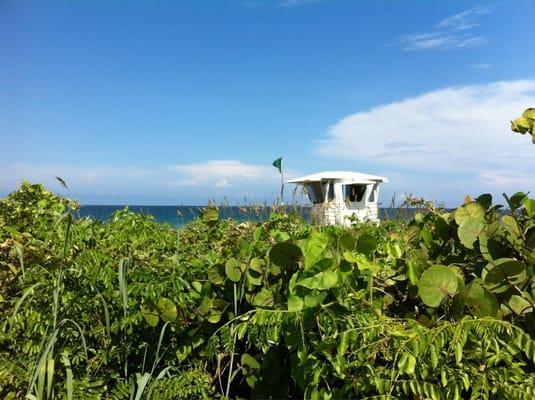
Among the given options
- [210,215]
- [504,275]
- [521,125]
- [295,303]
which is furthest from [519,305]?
[210,215]

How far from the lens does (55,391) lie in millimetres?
1618

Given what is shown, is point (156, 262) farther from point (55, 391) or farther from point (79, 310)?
point (55, 391)

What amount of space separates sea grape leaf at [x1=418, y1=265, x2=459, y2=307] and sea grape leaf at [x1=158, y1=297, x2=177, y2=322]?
0.81 meters

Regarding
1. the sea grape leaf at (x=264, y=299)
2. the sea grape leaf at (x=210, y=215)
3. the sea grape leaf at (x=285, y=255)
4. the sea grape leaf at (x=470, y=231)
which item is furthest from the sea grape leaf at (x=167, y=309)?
the sea grape leaf at (x=210, y=215)

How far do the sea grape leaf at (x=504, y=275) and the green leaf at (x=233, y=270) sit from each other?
0.80 m

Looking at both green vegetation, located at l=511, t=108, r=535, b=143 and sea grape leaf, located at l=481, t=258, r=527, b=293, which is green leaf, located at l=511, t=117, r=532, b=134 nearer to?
green vegetation, located at l=511, t=108, r=535, b=143

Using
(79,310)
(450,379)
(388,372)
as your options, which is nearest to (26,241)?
(79,310)

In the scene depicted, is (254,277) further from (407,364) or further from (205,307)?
(407,364)

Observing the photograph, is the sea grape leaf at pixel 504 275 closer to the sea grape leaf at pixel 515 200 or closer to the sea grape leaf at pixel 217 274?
the sea grape leaf at pixel 515 200

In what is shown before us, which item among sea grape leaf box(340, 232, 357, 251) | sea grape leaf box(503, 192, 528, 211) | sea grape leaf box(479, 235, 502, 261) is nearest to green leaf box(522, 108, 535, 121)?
sea grape leaf box(503, 192, 528, 211)

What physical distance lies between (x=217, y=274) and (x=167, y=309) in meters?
0.23

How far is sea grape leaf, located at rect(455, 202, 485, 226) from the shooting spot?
1.76 meters

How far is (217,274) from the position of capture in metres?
1.73

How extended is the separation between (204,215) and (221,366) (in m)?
1.22
